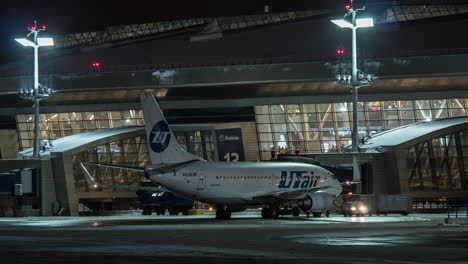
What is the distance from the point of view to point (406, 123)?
86812 millimetres

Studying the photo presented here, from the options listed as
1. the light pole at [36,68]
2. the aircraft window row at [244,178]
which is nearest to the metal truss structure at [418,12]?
the light pole at [36,68]

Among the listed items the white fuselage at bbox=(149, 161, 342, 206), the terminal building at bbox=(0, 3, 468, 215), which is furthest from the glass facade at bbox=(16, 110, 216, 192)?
the white fuselage at bbox=(149, 161, 342, 206)

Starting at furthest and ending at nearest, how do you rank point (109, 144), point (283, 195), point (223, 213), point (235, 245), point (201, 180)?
point (109, 144)
point (223, 213)
point (283, 195)
point (201, 180)
point (235, 245)

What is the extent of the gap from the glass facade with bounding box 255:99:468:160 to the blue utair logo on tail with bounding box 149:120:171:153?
37716 millimetres

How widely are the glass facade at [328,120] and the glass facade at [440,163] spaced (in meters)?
13.3

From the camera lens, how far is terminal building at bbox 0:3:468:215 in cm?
7275

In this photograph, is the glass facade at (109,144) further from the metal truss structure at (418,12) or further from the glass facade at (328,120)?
the metal truss structure at (418,12)

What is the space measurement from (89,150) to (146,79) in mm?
13393

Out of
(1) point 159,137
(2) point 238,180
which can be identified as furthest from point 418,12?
(1) point 159,137

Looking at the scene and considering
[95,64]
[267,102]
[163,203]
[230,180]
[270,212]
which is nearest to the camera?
[230,180]

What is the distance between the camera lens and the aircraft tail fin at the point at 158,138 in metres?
50.8

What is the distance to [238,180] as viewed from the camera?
177 feet

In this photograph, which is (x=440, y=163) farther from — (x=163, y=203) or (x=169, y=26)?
(x=169, y=26)

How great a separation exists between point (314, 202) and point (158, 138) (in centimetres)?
1188
